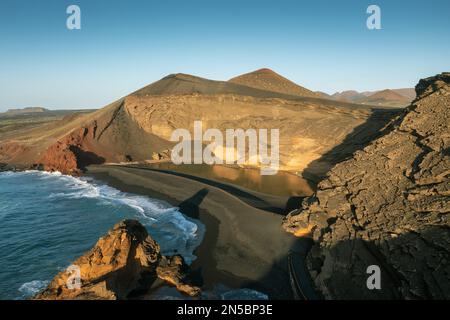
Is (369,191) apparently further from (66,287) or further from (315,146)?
(315,146)

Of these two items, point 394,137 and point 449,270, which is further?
point 394,137

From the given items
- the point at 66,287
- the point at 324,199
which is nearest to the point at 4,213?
the point at 66,287

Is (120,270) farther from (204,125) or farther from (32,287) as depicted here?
Result: (204,125)

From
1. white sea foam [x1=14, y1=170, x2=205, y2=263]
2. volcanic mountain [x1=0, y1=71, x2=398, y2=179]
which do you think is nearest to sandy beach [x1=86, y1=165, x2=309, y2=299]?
white sea foam [x1=14, y1=170, x2=205, y2=263]

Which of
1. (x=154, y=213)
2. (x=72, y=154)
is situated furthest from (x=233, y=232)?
Answer: (x=72, y=154)

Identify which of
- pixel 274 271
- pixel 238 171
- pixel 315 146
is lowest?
pixel 274 271
